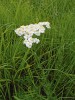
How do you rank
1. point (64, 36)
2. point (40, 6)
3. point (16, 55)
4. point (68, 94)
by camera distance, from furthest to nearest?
point (40, 6), point (64, 36), point (16, 55), point (68, 94)

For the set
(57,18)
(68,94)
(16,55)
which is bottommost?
(68,94)

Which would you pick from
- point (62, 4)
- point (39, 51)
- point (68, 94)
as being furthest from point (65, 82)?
point (62, 4)

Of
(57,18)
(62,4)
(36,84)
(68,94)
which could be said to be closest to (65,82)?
(68,94)

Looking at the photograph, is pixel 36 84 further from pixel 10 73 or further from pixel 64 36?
pixel 64 36

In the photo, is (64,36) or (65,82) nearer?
(65,82)

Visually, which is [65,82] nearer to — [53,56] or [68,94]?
[68,94]

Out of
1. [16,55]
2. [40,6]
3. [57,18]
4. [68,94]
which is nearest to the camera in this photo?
[68,94]

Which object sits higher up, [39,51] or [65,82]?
[39,51]
